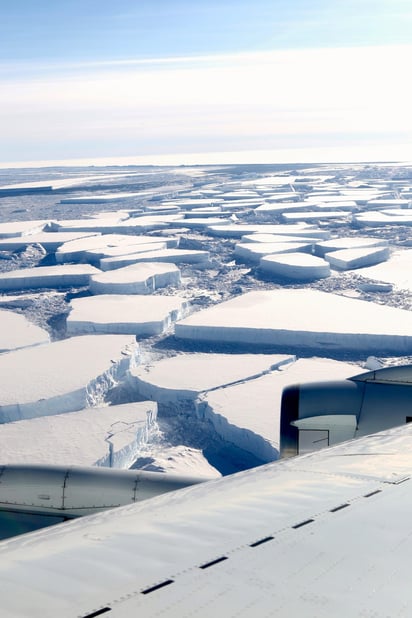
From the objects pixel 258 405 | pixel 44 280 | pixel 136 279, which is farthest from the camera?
pixel 44 280

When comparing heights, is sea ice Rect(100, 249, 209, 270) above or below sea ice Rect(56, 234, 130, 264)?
below

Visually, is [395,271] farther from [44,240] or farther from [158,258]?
[44,240]

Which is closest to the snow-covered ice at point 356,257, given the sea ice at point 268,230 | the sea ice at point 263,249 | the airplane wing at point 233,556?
the sea ice at point 263,249

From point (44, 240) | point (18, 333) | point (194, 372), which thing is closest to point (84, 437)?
point (194, 372)

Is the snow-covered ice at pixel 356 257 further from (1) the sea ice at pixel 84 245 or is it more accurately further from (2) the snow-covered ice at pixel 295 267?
(1) the sea ice at pixel 84 245

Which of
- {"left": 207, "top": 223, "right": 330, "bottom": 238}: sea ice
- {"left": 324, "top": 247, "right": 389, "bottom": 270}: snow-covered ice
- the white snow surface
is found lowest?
the white snow surface

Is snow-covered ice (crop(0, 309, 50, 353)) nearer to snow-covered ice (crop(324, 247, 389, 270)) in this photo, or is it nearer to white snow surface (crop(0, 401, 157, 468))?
white snow surface (crop(0, 401, 157, 468))

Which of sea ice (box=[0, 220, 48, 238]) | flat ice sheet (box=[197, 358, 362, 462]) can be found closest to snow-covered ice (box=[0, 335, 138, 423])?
flat ice sheet (box=[197, 358, 362, 462])
